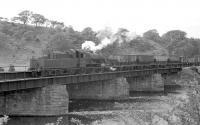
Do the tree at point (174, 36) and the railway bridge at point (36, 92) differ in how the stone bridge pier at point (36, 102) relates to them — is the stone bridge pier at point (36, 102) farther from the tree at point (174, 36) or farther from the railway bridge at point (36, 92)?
the tree at point (174, 36)

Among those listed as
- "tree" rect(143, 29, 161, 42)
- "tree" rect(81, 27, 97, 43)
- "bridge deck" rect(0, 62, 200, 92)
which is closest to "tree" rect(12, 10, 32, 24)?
"tree" rect(81, 27, 97, 43)

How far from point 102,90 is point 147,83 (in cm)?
1572

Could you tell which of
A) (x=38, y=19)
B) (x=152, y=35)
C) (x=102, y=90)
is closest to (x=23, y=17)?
(x=38, y=19)

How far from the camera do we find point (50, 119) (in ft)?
92.3

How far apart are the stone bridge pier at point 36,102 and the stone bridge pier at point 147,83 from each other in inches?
1127

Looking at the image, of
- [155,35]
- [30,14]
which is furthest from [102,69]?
[155,35]

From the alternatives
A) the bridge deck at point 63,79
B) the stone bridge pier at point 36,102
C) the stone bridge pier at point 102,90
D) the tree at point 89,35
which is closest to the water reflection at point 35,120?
the stone bridge pier at point 36,102

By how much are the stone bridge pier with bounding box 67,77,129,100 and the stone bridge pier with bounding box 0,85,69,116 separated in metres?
13.5

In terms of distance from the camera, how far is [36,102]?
98.4 ft

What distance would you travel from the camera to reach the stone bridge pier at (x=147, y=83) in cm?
5766

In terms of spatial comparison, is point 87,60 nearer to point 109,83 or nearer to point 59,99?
point 109,83

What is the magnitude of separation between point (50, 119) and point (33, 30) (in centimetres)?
10217

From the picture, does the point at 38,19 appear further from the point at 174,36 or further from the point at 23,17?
the point at 174,36

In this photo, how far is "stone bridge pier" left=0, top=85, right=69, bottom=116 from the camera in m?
29.8
